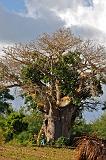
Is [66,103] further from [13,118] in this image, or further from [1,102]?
[1,102]

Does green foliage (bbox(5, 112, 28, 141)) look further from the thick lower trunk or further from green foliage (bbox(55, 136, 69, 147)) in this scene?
green foliage (bbox(55, 136, 69, 147))

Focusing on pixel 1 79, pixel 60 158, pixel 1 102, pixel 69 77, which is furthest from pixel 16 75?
pixel 1 102

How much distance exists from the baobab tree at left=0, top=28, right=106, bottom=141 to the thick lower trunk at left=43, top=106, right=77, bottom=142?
A: 3.6 inches

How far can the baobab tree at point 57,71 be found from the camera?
43.8 meters

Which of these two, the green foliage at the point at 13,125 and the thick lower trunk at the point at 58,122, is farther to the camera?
the green foliage at the point at 13,125

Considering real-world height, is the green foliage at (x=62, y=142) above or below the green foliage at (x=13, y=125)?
below

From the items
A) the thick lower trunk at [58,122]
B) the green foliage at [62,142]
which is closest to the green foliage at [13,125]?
the thick lower trunk at [58,122]

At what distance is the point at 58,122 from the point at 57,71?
4861mm

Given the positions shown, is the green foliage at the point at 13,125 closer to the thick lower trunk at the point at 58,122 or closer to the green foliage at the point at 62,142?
the thick lower trunk at the point at 58,122

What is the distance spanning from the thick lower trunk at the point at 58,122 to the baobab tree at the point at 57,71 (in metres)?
0.09

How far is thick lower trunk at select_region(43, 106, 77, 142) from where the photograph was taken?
4544 centimetres

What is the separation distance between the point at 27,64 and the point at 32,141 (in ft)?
20.9

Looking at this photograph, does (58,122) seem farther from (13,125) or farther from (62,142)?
(13,125)

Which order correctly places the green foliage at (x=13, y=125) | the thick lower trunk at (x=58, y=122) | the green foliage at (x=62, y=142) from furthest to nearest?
the green foliage at (x=13, y=125) → the thick lower trunk at (x=58, y=122) → the green foliage at (x=62, y=142)
